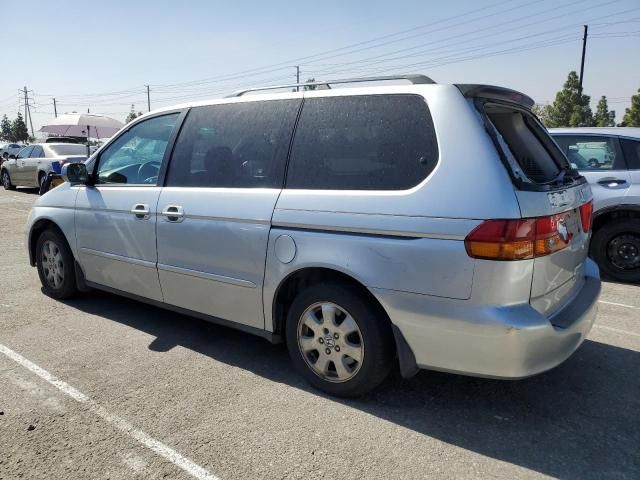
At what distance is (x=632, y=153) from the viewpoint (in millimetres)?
5898

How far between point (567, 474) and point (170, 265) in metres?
2.83

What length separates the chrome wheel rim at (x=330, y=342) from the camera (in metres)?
2.97

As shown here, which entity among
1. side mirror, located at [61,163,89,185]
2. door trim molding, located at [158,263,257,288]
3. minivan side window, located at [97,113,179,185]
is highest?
minivan side window, located at [97,113,179,185]

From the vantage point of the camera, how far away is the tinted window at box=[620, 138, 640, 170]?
5863 millimetres

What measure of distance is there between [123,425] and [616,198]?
5.67 meters

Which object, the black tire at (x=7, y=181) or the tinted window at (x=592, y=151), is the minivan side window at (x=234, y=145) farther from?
the black tire at (x=7, y=181)

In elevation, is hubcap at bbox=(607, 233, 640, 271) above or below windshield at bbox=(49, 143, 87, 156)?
below

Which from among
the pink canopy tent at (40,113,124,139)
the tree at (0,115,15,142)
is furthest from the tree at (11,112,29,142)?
the pink canopy tent at (40,113,124,139)

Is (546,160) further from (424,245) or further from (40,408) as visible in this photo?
(40,408)

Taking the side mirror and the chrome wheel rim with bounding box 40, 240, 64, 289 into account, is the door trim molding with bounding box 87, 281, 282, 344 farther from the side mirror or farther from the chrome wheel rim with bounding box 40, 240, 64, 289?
the side mirror

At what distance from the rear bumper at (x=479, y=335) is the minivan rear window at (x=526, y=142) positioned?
0.78 meters

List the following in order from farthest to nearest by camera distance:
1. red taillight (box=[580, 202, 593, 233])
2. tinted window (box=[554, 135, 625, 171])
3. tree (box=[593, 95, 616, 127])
→ 1. tree (box=[593, 95, 616, 127])
2. tinted window (box=[554, 135, 625, 171])
3. red taillight (box=[580, 202, 593, 233])

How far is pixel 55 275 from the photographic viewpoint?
496 centimetres

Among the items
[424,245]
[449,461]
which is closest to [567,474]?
[449,461]
